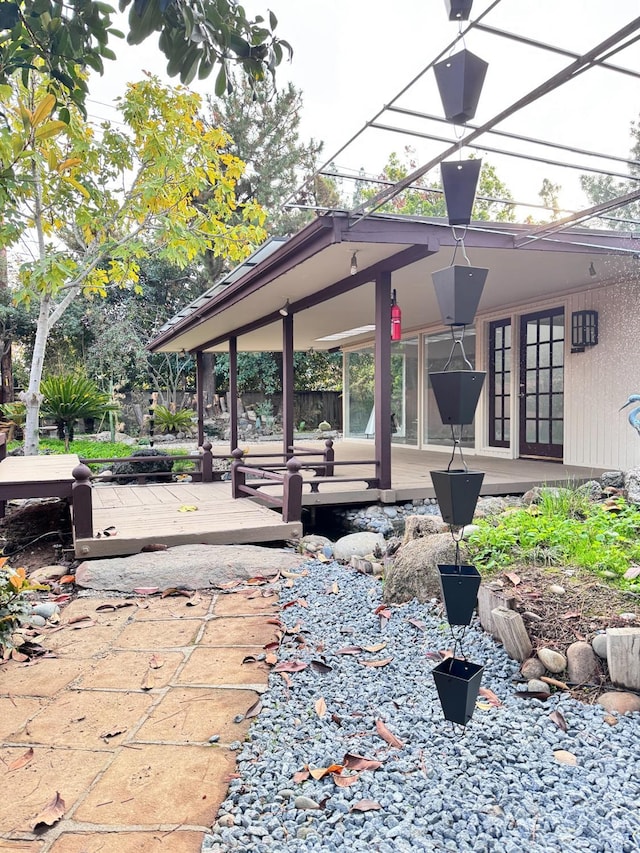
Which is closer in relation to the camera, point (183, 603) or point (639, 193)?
point (183, 603)

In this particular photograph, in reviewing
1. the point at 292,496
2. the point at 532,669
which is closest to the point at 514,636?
the point at 532,669

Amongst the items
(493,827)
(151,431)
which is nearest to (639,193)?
(493,827)

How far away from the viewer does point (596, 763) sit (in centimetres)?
159

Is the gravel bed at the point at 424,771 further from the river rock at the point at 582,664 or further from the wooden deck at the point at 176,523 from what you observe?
the wooden deck at the point at 176,523

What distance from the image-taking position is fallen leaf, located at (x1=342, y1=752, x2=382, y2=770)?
1587mm

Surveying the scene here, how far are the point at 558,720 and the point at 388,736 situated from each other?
0.52 meters

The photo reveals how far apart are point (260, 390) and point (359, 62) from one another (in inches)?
592

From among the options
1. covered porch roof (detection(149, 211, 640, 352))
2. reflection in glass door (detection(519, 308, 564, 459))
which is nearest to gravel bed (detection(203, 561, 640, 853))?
covered porch roof (detection(149, 211, 640, 352))

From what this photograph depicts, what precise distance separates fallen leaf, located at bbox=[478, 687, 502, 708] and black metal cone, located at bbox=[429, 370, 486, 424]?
95 cm

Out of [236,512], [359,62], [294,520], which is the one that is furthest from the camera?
[236,512]

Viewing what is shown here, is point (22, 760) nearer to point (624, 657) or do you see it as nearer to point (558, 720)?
point (558, 720)

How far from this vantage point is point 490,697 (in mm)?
1989

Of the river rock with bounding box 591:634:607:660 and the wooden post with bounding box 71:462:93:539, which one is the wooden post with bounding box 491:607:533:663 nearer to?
the river rock with bounding box 591:634:607:660

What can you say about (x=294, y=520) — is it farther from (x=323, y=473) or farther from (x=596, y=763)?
(x=596, y=763)
